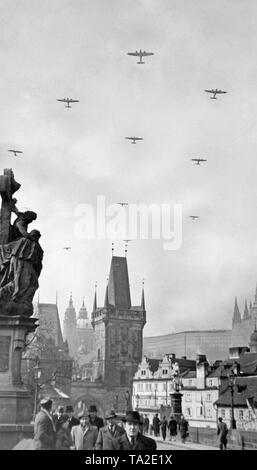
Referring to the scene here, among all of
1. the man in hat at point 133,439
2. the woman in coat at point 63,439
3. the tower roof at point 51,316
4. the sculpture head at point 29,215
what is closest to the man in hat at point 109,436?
the man in hat at point 133,439

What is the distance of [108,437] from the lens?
31.1 ft

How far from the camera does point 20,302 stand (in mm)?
15648

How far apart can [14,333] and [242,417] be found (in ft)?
156

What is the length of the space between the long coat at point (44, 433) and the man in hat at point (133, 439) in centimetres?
187

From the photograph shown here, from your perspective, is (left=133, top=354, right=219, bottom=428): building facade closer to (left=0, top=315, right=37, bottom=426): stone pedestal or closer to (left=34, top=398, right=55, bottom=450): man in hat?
(left=0, top=315, right=37, bottom=426): stone pedestal

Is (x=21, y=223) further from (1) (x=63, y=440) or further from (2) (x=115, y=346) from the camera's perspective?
(2) (x=115, y=346)

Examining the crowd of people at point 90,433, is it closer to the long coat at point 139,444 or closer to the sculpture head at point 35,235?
the long coat at point 139,444

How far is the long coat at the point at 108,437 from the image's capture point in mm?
9351

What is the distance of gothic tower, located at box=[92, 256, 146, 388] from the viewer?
131 metres

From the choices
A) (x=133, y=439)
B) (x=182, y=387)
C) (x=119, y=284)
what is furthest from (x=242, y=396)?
(x=119, y=284)

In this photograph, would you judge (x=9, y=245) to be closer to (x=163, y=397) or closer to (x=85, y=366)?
(x=163, y=397)

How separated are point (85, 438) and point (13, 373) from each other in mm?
4224

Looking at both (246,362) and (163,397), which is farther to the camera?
(163,397)
